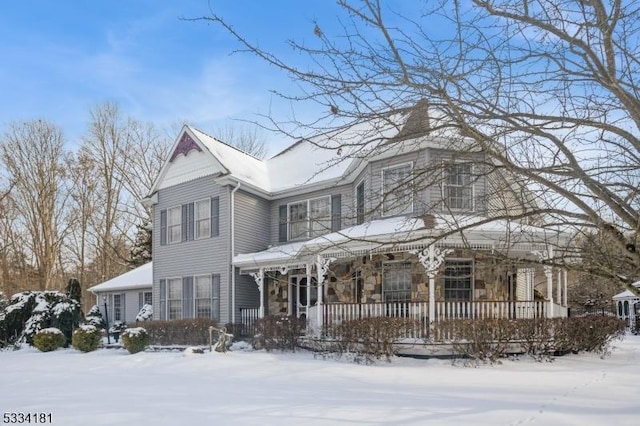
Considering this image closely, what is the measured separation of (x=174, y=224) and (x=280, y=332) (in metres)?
7.75

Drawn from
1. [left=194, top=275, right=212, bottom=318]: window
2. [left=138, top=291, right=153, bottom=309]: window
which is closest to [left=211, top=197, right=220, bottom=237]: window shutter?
[left=194, top=275, right=212, bottom=318]: window

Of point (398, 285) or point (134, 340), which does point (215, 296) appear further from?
point (398, 285)

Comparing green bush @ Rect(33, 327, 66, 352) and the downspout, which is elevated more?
the downspout

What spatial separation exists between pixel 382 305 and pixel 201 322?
6.83 meters

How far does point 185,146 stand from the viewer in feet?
69.1

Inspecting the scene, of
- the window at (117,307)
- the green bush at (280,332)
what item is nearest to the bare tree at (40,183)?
the window at (117,307)

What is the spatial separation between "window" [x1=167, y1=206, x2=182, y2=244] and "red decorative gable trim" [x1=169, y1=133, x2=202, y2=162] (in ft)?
6.25

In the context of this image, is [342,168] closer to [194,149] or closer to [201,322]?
[194,149]

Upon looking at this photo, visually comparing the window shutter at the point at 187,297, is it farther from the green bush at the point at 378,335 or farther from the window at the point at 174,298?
the green bush at the point at 378,335

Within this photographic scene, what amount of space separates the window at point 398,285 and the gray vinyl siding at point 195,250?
5.49 m

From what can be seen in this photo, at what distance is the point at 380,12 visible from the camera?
4.05 m

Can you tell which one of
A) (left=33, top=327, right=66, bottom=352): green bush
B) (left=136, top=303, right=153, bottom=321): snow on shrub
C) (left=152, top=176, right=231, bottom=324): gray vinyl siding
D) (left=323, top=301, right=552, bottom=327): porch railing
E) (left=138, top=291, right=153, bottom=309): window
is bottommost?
(left=33, top=327, right=66, bottom=352): green bush

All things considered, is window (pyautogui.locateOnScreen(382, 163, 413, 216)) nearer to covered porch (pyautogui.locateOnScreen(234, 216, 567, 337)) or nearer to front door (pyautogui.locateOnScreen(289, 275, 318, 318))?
covered porch (pyautogui.locateOnScreen(234, 216, 567, 337))

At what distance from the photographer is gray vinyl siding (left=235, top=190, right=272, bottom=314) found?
19562 mm
